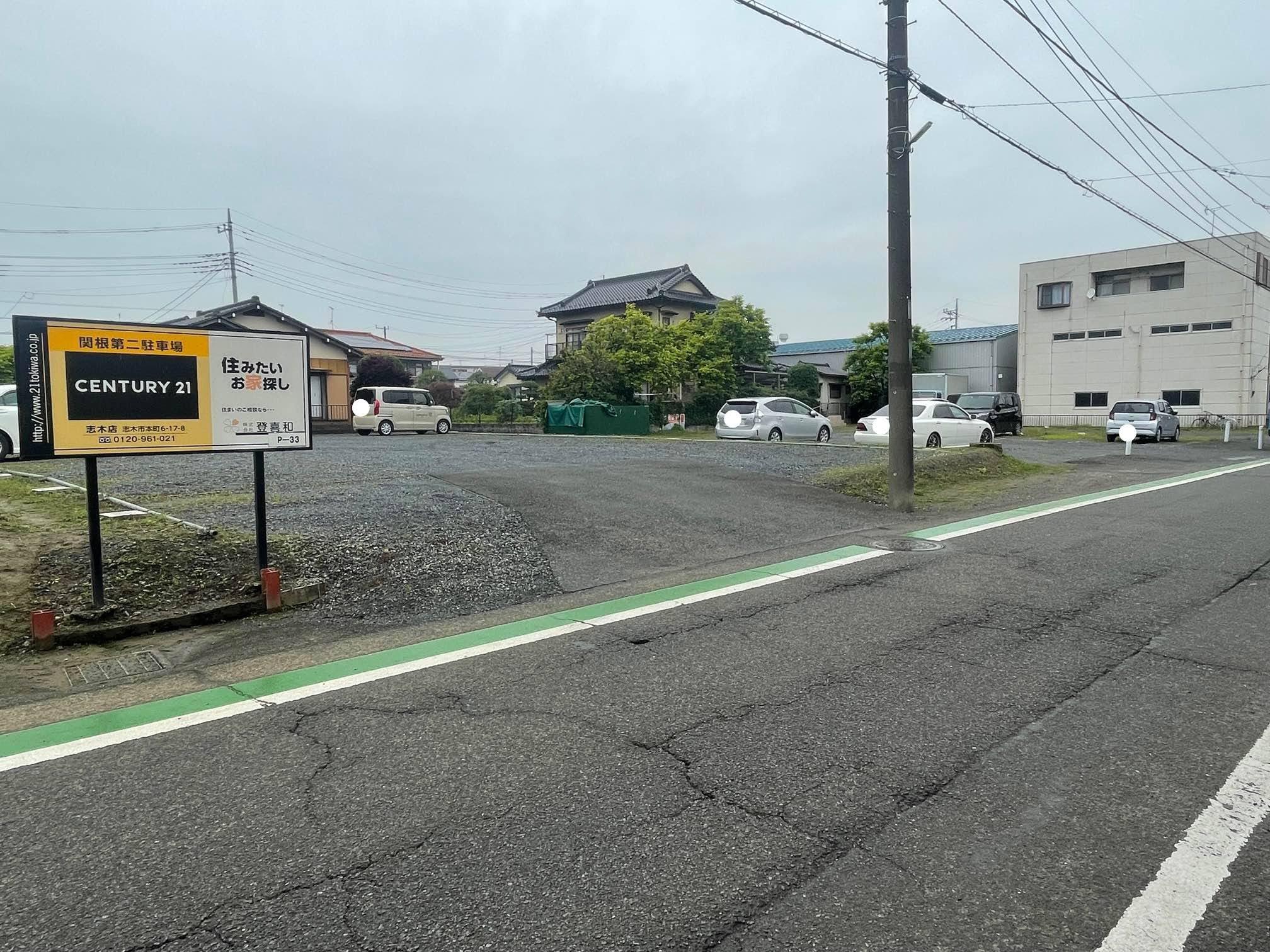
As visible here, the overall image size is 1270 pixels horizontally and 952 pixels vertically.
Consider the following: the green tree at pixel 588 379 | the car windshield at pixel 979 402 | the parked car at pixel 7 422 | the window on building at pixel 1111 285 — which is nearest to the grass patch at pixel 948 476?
the car windshield at pixel 979 402

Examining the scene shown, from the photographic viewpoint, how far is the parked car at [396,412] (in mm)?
27797

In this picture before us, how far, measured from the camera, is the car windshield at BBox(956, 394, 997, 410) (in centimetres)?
3025

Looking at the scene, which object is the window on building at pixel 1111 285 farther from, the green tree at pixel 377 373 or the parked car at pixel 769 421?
the green tree at pixel 377 373

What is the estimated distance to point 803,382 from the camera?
1713 inches

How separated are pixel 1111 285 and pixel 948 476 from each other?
119 feet

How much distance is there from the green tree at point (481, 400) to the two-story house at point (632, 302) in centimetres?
481

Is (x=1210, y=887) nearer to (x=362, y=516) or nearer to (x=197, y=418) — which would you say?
(x=197, y=418)

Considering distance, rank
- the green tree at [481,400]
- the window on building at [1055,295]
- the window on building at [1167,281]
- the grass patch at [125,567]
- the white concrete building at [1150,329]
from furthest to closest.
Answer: the window on building at [1055,295], the window on building at [1167,281], the green tree at [481,400], the white concrete building at [1150,329], the grass patch at [125,567]

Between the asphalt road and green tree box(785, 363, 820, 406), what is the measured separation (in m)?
38.4

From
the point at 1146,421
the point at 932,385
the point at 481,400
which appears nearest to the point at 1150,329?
the point at 932,385

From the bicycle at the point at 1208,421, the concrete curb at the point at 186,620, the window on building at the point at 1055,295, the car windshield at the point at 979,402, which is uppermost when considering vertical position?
the window on building at the point at 1055,295

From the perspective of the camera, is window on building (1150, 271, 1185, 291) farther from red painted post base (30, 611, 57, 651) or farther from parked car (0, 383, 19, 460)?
red painted post base (30, 611, 57, 651)

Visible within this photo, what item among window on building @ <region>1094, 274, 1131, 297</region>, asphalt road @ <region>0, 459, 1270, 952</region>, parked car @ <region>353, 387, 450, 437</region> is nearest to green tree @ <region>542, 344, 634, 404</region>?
parked car @ <region>353, 387, 450, 437</region>

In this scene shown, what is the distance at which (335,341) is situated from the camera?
33938mm
